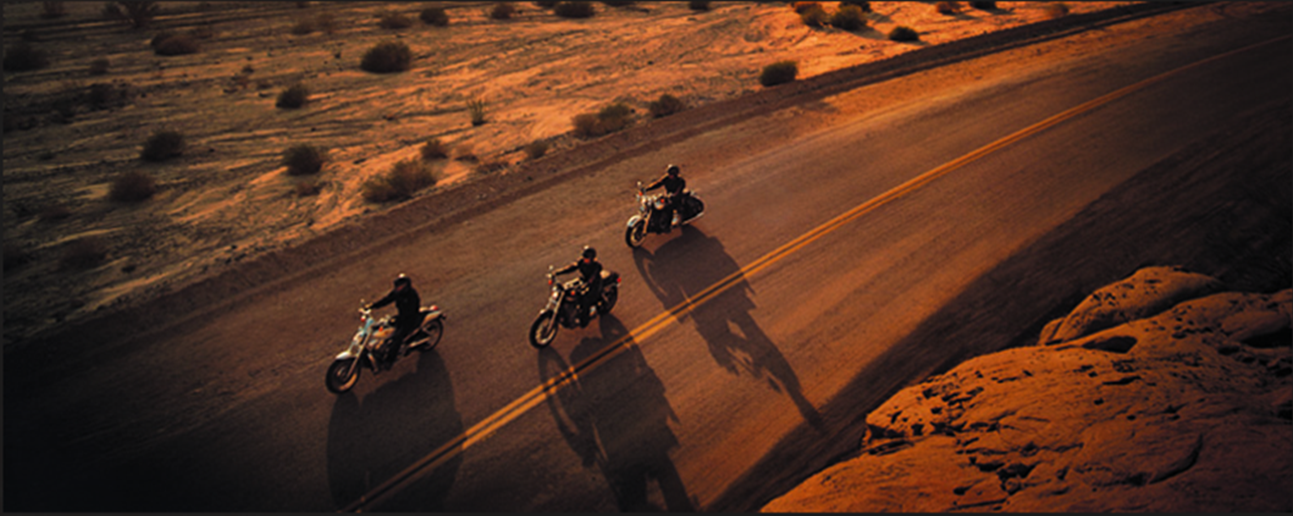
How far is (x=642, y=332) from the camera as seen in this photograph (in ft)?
31.7

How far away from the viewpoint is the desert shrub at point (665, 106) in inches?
734

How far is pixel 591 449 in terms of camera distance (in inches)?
302

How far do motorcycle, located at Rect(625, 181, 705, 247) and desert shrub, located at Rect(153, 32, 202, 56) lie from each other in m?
25.6

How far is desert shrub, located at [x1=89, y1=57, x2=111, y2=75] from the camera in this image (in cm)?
2123

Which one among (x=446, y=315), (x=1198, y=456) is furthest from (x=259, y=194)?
(x=1198, y=456)

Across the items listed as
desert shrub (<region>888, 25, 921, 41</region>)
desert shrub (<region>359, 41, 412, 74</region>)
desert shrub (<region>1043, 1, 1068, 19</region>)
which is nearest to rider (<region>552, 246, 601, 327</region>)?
desert shrub (<region>359, 41, 412, 74</region>)

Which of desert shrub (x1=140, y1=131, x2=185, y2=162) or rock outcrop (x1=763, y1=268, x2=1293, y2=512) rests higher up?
desert shrub (x1=140, y1=131, x2=185, y2=162)

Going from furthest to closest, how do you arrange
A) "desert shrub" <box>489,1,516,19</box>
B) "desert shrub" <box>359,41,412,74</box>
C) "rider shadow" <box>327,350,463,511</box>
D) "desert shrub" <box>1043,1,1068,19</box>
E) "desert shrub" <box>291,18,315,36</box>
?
"desert shrub" <box>489,1,516,19</box>, "desert shrub" <box>1043,1,1068,19</box>, "desert shrub" <box>291,18,315,36</box>, "desert shrub" <box>359,41,412,74</box>, "rider shadow" <box>327,350,463,511</box>

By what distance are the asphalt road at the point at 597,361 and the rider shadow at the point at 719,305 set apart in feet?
0.15

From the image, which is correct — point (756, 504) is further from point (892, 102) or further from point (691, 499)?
point (892, 102)

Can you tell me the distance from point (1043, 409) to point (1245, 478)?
5.75 ft

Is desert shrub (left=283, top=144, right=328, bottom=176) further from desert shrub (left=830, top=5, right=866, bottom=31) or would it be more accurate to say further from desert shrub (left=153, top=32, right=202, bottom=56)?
desert shrub (left=830, top=5, right=866, bottom=31)

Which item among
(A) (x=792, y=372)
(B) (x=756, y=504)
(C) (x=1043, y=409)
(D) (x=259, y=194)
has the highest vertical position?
(D) (x=259, y=194)

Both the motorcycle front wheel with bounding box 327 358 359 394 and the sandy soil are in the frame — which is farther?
the sandy soil
